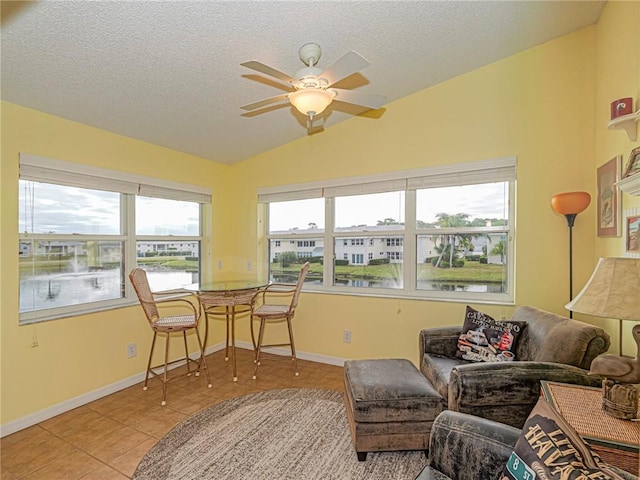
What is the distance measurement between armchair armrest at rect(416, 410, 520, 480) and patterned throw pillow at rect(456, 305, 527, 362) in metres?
1.07

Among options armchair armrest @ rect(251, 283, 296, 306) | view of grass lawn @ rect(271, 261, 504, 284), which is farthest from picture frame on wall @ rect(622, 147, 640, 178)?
armchair armrest @ rect(251, 283, 296, 306)

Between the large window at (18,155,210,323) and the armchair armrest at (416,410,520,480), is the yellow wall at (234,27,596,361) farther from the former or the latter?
the armchair armrest at (416,410,520,480)

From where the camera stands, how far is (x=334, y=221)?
372 centimetres

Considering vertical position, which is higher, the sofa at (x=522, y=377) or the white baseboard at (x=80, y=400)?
the sofa at (x=522, y=377)

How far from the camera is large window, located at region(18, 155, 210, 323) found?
2.46 metres

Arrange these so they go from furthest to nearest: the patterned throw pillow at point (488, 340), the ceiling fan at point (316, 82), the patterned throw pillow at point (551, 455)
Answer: the patterned throw pillow at point (488, 340) → the ceiling fan at point (316, 82) → the patterned throw pillow at point (551, 455)

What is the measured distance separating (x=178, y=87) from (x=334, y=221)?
2.03 meters

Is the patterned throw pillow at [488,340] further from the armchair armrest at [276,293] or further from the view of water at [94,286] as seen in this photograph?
the armchair armrest at [276,293]

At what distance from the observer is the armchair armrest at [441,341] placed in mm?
2471

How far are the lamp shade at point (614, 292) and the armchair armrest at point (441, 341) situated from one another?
1.18 m

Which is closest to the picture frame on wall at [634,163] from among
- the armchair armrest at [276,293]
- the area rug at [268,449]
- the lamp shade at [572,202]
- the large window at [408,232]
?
the lamp shade at [572,202]

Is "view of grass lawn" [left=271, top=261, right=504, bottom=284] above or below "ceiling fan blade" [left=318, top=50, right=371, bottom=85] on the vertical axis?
below

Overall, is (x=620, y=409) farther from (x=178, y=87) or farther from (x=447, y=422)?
(x=178, y=87)

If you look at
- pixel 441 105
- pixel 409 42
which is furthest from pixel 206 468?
pixel 441 105
